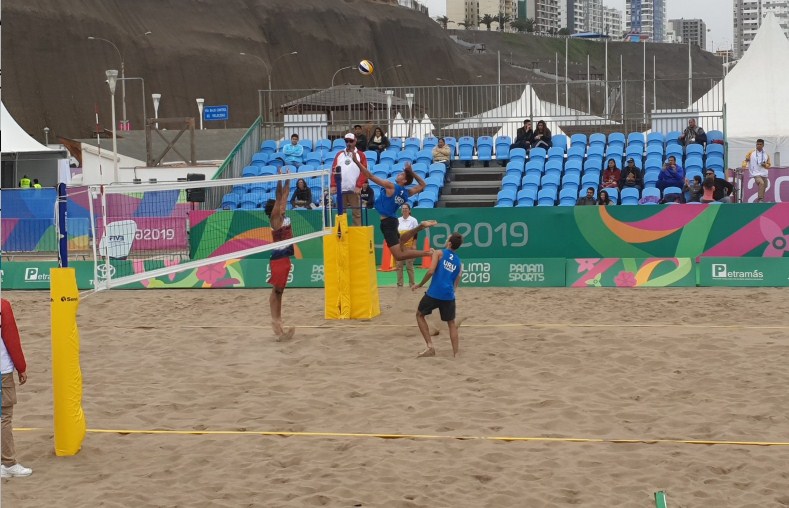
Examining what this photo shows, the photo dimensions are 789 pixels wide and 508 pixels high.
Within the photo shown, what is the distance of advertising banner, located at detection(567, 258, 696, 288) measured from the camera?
55.0ft

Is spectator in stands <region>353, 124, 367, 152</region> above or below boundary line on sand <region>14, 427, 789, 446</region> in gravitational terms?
above

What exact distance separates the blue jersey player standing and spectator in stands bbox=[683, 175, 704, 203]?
35.4ft

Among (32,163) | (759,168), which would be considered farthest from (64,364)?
(32,163)

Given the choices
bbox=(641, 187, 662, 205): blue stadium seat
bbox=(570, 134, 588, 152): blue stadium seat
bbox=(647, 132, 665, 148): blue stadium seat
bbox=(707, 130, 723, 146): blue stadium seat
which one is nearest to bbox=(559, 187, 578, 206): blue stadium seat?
bbox=(641, 187, 662, 205): blue stadium seat

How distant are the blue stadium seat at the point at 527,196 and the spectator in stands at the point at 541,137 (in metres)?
2.48

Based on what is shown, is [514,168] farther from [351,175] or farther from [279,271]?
[279,271]

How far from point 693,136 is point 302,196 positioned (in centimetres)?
953

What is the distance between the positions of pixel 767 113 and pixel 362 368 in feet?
66.5

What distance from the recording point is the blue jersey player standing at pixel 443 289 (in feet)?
36.6

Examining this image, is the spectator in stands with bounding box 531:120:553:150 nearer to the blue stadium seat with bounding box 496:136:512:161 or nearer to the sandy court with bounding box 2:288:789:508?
the blue stadium seat with bounding box 496:136:512:161

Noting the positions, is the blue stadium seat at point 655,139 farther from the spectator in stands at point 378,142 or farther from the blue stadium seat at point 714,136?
the spectator in stands at point 378,142

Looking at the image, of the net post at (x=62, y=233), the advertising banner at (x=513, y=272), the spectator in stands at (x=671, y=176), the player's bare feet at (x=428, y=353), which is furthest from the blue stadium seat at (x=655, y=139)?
the net post at (x=62, y=233)

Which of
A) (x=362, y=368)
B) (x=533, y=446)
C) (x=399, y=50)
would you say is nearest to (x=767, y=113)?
(x=362, y=368)

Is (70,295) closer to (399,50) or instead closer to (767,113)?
(767,113)
